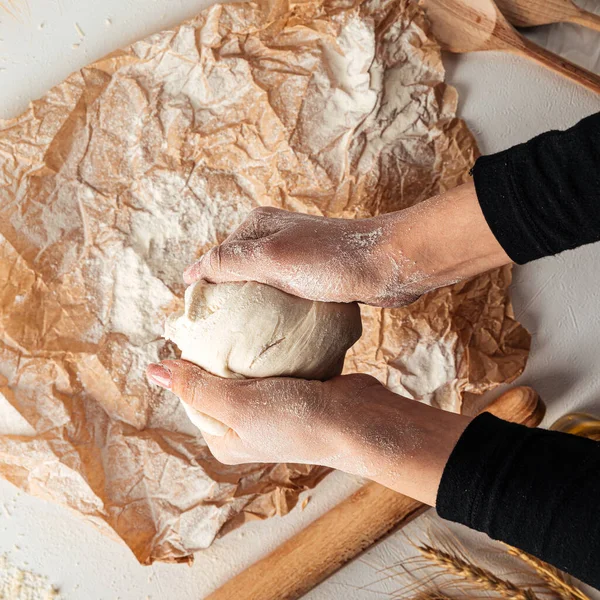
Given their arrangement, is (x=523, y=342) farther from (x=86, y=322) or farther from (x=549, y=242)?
(x=86, y=322)

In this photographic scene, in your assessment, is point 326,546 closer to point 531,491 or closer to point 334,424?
point 334,424

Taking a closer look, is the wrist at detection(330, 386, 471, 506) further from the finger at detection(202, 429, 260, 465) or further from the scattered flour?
the scattered flour

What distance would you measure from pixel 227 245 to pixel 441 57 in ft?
1.87

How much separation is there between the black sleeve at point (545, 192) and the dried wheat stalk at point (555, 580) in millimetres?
706

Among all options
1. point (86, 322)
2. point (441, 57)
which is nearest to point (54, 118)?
point (86, 322)

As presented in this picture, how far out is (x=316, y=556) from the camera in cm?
106

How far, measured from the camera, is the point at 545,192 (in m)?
0.63

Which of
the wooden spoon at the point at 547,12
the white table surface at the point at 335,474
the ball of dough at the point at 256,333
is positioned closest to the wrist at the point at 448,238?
the ball of dough at the point at 256,333

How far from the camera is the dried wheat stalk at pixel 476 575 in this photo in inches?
42.8

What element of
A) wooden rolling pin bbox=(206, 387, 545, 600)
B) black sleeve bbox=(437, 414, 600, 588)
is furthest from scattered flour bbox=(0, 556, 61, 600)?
black sleeve bbox=(437, 414, 600, 588)

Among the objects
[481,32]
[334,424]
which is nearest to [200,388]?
[334,424]

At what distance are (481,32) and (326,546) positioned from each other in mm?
970

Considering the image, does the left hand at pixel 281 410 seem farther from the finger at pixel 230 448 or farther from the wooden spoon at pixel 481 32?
the wooden spoon at pixel 481 32

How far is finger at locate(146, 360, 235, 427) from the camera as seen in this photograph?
0.75 m
